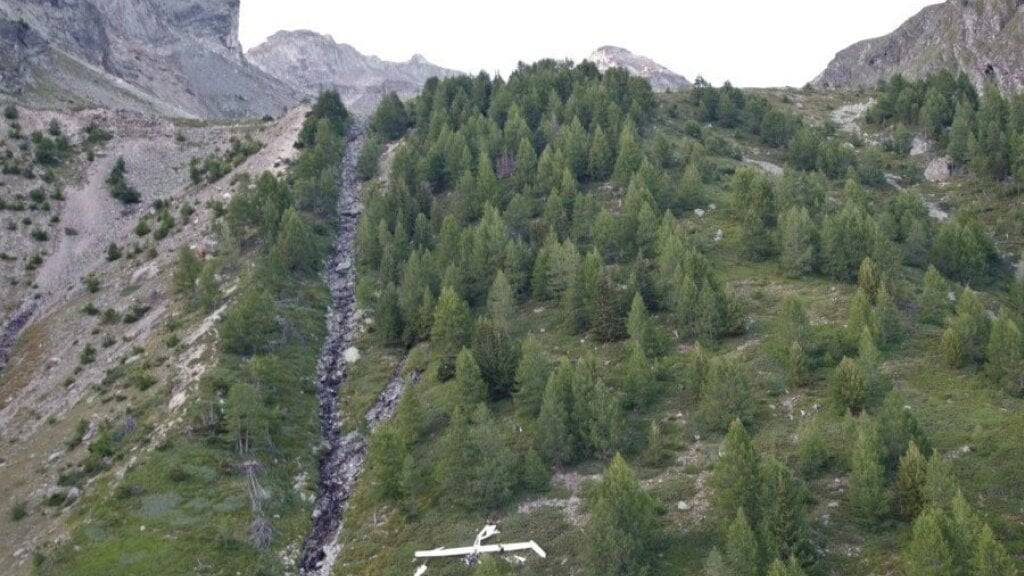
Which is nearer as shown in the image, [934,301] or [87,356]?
[934,301]

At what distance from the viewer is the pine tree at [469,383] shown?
264 ft

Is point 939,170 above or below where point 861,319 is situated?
above

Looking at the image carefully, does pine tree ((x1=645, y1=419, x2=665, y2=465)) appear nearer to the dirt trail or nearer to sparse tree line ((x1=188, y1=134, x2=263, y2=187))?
the dirt trail

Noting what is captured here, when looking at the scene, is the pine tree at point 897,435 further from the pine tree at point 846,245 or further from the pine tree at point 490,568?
the pine tree at point 846,245

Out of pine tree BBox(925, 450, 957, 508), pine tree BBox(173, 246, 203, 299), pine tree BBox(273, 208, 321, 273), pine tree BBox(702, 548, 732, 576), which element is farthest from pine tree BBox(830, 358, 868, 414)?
pine tree BBox(173, 246, 203, 299)

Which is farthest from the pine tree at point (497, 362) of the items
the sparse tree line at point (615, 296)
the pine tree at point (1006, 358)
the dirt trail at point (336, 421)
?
the pine tree at point (1006, 358)

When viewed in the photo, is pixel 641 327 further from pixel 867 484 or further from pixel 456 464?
pixel 867 484

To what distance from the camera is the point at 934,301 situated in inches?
3324

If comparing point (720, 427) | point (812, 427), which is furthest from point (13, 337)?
point (812, 427)

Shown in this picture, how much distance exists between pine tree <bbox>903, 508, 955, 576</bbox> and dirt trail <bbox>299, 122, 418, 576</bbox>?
39705mm

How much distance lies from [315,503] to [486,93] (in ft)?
393

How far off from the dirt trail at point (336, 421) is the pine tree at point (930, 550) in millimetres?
39705

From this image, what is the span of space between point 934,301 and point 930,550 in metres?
44.2

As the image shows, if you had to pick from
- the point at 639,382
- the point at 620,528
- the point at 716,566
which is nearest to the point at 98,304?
the point at 639,382
